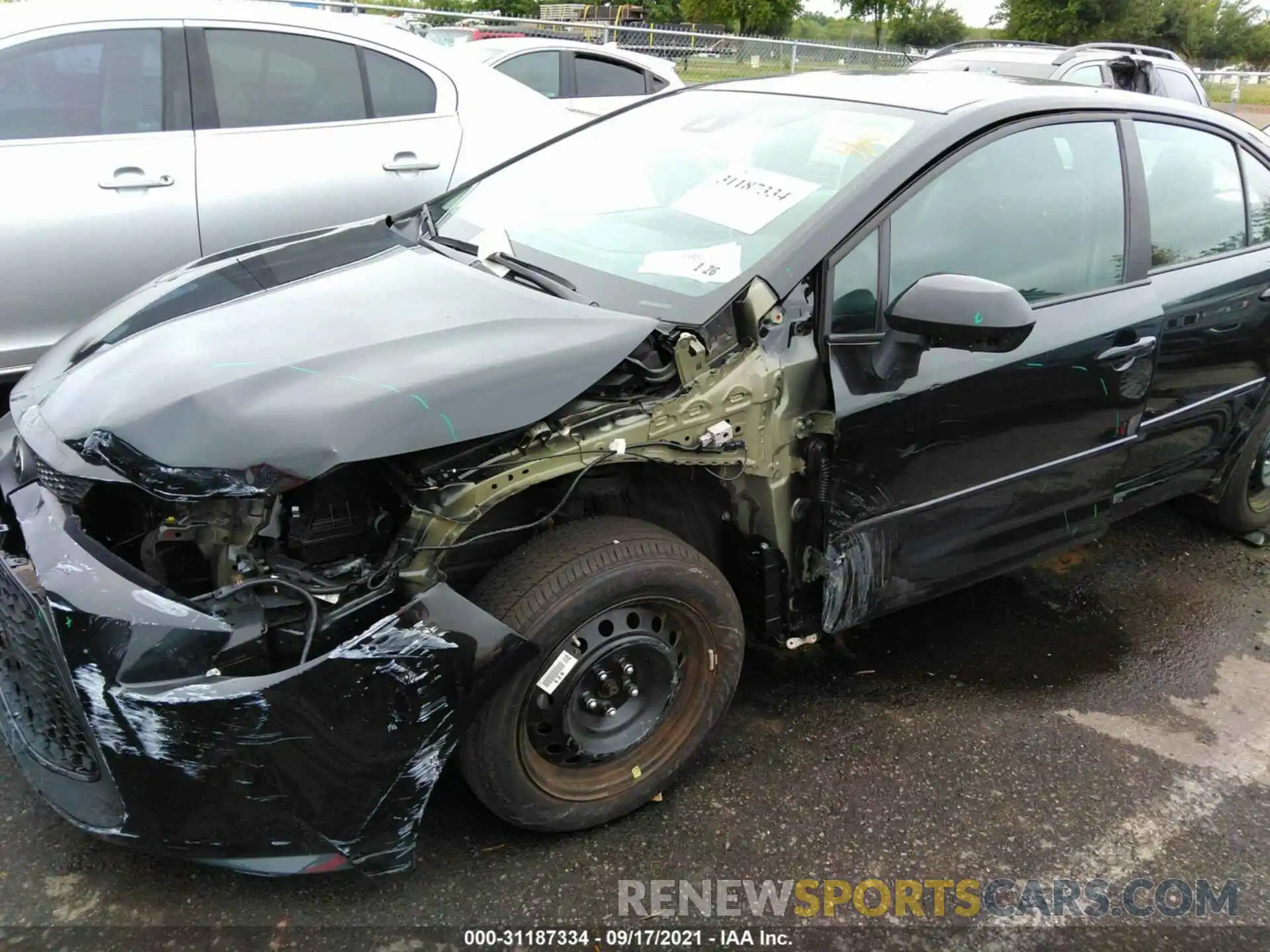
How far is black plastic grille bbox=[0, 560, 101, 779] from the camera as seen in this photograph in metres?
1.81

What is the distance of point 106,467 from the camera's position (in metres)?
1.89

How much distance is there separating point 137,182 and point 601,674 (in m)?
2.90

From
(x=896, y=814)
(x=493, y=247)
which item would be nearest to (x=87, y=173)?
(x=493, y=247)

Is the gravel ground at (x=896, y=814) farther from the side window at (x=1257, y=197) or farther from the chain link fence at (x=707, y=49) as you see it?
the chain link fence at (x=707, y=49)

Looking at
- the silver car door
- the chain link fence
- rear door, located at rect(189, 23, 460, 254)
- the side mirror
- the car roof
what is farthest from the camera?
the chain link fence

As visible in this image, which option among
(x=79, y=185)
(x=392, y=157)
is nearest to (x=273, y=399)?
(x=79, y=185)

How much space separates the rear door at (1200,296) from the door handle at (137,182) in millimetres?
3528

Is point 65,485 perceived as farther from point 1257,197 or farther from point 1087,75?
point 1087,75

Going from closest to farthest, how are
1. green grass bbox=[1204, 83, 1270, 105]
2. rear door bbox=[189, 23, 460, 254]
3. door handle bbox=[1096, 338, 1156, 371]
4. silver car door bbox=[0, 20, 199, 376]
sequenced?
1. door handle bbox=[1096, 338, 1156, 371]
2. silver car door bbox=[0, 20, 199, 376]
3. rear door bbox=[189, 23, 460, 254]
4. green grass bbox=[1204, 83, 1270, 105]

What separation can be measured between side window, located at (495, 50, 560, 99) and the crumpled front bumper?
271 inches

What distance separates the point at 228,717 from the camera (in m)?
1.68

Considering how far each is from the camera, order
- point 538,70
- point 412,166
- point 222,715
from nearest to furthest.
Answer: point 222,715 → point 412,166 → point 538,70

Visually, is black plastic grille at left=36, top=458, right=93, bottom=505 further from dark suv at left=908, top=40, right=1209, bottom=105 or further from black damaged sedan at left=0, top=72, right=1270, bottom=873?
dark suv at left=908, top=40, right=1209, bottom=105

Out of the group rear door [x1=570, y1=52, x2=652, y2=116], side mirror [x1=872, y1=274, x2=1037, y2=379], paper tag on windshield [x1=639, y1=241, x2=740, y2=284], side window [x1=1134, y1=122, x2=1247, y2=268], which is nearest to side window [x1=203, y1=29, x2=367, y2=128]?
paper tag on windshield [x1=639, y1=241, x2=740, y2=284]
